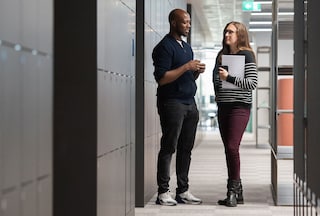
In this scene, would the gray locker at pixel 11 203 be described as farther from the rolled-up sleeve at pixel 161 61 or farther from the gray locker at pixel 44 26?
the rolled-up sleeve at pixel 161 61

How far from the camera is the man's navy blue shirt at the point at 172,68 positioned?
612 centimetres

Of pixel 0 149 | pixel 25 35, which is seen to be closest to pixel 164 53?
pixel 25 35

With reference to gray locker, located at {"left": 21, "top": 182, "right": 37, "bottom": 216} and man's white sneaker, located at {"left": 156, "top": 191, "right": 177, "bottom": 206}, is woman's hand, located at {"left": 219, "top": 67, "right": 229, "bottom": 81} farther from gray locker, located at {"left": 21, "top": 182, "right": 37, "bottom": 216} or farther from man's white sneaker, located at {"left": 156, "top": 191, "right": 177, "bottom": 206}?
gray locker, located at {"left": 21, "top": 182, "right": 37, "bottom": 216}

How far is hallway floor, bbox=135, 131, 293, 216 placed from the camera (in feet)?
19.5

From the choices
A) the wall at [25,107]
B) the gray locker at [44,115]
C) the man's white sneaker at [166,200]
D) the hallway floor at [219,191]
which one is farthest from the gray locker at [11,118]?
the man's white sneaker at [166,200]

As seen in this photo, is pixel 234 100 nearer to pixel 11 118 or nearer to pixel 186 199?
pixel 186 199

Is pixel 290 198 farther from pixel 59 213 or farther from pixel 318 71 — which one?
pixel 59 213

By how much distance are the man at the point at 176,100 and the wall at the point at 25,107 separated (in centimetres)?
262

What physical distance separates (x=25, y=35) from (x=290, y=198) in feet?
13.9

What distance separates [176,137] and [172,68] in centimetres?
61

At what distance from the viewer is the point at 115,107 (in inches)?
179

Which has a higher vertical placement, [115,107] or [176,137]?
[115,107]

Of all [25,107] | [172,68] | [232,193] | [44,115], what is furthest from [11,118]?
[232,193]

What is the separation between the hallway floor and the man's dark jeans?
0.26 metres
